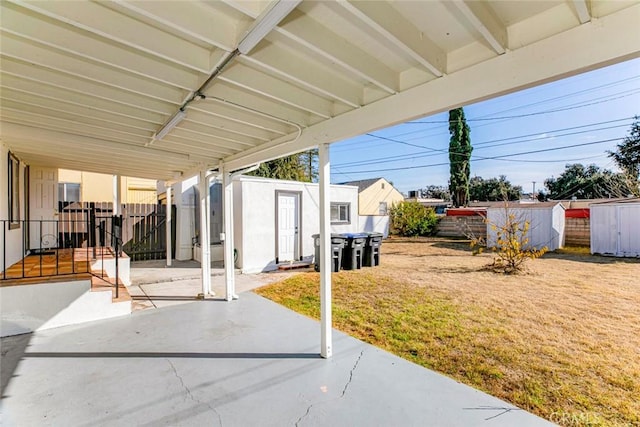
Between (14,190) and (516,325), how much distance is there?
9.01 meters

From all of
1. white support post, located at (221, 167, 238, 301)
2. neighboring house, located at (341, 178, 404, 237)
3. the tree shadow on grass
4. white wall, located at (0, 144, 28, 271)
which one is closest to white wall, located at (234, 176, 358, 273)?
white support post, located at (221, 167, 238, 301)

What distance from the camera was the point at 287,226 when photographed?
9555mm

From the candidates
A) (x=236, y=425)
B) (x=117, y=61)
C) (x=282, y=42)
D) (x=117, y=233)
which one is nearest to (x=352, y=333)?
(x=236, y=425)

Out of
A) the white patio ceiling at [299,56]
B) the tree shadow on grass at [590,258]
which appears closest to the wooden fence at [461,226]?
the tree shadow on grass at [590,258]

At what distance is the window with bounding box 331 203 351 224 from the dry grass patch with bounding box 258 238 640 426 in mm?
3093

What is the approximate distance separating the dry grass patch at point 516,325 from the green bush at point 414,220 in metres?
8.83

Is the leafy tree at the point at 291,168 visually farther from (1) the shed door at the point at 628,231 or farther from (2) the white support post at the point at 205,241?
(1) the shed door at the point at 628,231

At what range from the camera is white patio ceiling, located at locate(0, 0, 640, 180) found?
1684 mm

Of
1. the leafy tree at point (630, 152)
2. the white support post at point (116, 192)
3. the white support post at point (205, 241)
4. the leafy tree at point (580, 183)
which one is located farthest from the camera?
the leafy tree at point (580, 183)

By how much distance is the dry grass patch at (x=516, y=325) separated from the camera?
9.28 ft

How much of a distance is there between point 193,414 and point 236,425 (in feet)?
1.33

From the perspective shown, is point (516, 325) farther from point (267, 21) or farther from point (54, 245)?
point (54, 245)

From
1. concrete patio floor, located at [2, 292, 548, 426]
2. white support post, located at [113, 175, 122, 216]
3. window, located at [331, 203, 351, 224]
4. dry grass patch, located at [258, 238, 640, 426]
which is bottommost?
dry grass patch, located at [258, 238, 640, 426]

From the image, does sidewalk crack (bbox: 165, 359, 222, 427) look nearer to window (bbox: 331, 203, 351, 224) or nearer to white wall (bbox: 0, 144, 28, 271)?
white wall (bbox: 0, 144, 28, 271)
